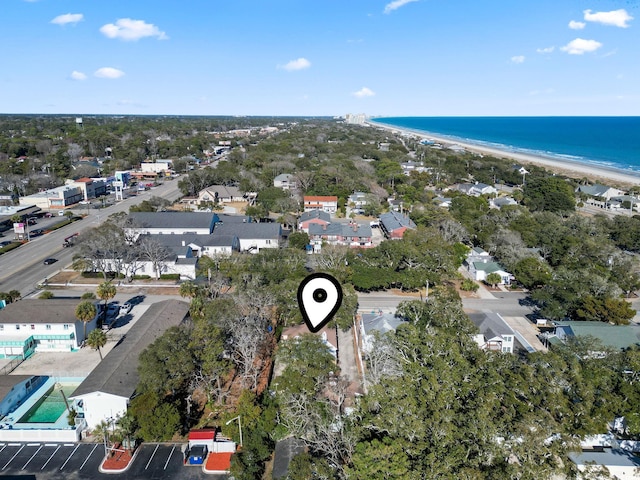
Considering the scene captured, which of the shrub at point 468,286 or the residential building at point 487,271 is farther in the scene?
the residential building at point 487,271

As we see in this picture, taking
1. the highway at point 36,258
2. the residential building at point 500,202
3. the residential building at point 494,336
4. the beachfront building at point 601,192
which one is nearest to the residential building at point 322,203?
the residential building at point 500,202

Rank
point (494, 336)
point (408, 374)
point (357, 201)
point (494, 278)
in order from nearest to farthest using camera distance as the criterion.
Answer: point (408, 374), point (494, 336), point (494, 278), point (357, 201)

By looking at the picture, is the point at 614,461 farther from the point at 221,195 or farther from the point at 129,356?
the point at 221,195

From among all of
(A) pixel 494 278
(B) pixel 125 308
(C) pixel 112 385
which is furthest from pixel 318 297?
(A) pixel 494 278

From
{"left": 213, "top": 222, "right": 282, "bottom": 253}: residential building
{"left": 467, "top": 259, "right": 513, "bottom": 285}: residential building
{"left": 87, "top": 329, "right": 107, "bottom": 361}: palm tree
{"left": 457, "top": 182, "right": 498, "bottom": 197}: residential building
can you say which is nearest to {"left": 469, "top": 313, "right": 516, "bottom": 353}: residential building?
{"left": 467, "top": 259, "right": 513, "bottom": 285}: residential building

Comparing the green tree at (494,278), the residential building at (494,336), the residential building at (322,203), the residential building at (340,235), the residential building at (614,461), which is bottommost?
the residential building at (614,461)

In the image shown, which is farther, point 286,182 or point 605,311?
point 286,182

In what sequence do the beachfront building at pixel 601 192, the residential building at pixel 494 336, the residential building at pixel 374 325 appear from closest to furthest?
1. the residential building at pixel 374 325
2. the residential building at pixel 494 336
3. the beachfront building at pixel 601 192

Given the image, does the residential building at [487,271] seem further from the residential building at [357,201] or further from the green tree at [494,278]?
the residential building at [357,201]
